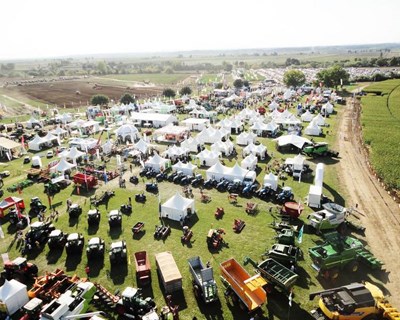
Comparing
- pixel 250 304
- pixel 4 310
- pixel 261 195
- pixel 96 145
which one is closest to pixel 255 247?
pixel 250 304

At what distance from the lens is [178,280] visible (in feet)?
54.9

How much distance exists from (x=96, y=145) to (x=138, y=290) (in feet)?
100

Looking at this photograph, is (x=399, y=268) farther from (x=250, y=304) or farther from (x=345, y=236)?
(x=250, y=304)

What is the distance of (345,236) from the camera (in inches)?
832

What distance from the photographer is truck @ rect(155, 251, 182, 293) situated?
16625mm

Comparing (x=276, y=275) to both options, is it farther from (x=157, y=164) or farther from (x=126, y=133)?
(x=126, y=133)

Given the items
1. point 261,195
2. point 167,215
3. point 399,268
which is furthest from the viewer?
point 261,195

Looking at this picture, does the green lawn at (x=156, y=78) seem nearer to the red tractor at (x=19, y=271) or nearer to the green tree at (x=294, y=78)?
the green tree at (x=294, y=78)

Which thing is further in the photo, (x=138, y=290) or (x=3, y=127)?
(x=3, y=127)

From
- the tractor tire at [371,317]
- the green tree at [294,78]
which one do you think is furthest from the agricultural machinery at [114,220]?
the green tree at [294,78]

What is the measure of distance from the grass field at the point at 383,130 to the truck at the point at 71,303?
27.9 m

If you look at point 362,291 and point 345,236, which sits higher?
point 362,291

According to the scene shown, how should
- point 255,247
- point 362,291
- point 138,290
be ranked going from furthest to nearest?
point 255,247 < point 138,290 < point 362,291

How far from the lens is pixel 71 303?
1492cm
